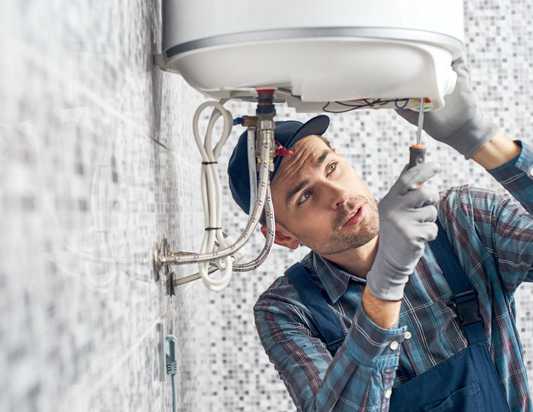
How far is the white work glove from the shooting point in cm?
94

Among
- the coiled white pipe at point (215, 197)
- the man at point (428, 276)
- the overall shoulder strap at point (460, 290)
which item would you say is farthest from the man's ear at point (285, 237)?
the coiled white pipe at point (215, 197)

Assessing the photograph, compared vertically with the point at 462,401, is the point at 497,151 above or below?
above

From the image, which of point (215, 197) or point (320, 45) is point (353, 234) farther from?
point (320, 45)

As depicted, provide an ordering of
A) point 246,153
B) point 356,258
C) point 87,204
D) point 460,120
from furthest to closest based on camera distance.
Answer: point 356,258
point 246,153
point 460,120
point 87,204

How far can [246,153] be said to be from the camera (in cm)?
121

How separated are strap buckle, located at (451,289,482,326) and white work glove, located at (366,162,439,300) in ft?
0.99

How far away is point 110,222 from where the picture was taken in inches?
22.2

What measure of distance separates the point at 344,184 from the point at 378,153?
849 mm

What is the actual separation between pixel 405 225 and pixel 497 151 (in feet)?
1.08

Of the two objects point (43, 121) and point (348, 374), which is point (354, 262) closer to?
point (348, 374)

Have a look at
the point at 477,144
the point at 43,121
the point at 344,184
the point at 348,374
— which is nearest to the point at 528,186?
the point at 477,144

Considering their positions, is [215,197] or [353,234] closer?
[215,197]

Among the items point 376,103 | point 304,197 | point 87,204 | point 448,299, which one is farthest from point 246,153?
point 87,204

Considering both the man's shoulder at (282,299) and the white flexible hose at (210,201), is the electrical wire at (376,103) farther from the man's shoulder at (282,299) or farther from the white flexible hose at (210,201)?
the man's shoulder at (282,299)
